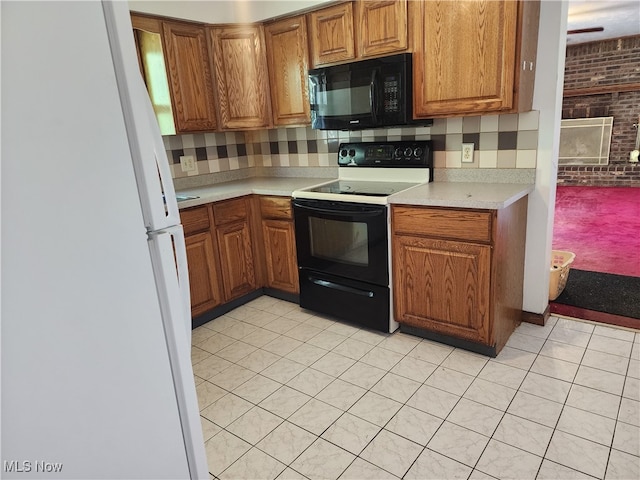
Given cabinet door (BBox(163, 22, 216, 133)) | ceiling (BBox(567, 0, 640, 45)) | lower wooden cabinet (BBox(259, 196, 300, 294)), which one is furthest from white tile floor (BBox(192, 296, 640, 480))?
ceiling (BBox(567, 0, 640, 45))

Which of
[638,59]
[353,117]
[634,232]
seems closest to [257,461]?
[353,117]

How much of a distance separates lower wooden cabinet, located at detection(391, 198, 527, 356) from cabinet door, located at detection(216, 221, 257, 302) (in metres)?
1.16

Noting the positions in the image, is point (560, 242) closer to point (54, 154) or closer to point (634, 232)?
point (634, 232)

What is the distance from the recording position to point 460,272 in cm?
220

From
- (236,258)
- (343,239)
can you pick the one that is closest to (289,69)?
(343,239)

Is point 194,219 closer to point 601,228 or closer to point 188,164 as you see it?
point 188,164

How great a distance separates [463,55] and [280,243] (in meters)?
1.65

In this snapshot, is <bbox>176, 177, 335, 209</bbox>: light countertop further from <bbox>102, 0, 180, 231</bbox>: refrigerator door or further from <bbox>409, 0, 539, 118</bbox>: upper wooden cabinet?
<bbox>102, 0, 180, 231</bbox>: refrigerator door

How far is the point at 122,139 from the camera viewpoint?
36.8 inches

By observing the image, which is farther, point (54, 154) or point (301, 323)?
point (301, 323)

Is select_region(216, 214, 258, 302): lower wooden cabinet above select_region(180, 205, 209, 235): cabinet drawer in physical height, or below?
below

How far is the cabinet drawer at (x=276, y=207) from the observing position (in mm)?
2898

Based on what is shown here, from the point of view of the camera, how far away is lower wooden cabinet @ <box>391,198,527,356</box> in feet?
6.90

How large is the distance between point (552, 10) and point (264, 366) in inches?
95.6
